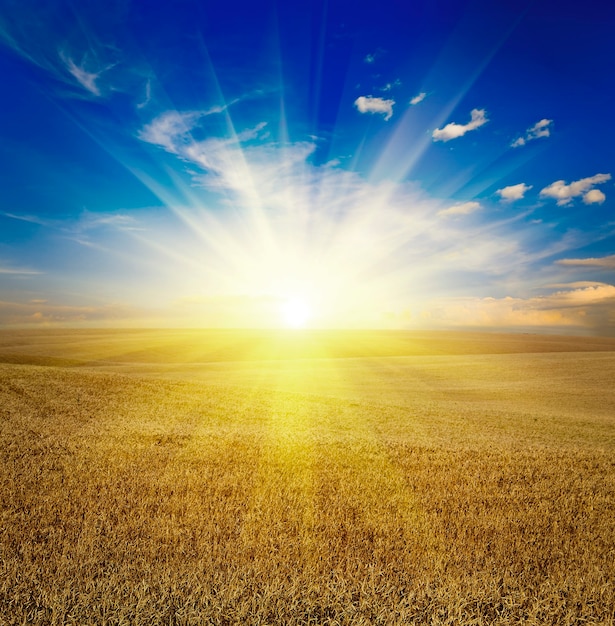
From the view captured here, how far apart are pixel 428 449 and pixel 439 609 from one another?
25.5ft

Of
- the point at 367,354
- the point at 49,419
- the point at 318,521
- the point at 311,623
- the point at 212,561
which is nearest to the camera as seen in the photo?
the point at 311,623

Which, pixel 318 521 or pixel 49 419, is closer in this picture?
pixel 318 521

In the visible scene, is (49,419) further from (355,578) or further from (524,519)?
(524,519)

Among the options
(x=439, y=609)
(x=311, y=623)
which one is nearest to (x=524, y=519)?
(x=439, y=609)

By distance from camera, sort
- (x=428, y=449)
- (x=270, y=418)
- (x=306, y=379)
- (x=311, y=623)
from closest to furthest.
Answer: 1. (x=311, y=623)
2. (x=428, y=449)
3. (x=270, y=418)
4. (x=306, y=379)

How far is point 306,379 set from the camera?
3609 centimetres

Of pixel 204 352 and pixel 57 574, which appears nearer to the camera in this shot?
pixel 57 574

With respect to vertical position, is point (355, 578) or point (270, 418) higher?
point (355, 578)

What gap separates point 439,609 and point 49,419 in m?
12.9

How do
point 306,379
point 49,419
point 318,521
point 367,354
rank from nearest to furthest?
point 318,521, point 49,419, point 306,379, point 367,354

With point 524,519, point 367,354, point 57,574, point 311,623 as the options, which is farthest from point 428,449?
point 367,354

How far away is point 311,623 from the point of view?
13.7 ft

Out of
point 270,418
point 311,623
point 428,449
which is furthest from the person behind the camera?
point 270,418

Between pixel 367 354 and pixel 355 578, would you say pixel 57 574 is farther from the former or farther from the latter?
pixel 367 354
